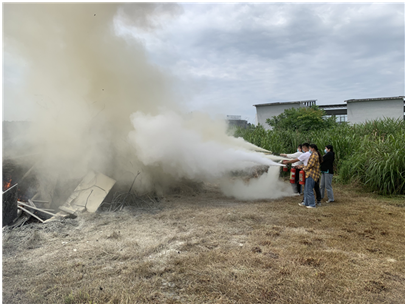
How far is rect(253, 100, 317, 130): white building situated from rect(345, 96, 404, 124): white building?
5.91 metres

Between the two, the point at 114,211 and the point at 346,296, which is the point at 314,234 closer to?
the point at 346,296

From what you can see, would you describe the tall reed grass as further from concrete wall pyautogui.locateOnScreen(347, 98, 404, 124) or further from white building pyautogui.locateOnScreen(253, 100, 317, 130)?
white building pyautogui.locateOnScreen(253, 100, 317, 130)

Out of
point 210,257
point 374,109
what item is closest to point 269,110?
point 374,109

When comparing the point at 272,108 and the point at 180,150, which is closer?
the point at 180,150

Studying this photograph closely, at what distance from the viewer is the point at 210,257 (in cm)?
417

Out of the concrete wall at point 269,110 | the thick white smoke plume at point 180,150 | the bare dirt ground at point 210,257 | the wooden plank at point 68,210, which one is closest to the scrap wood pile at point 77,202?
the wooden plank at point 68,210

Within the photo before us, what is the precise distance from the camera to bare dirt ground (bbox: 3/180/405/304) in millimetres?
3270

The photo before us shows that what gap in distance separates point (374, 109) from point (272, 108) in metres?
12.2

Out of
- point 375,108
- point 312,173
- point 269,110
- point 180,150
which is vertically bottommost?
point 312,173

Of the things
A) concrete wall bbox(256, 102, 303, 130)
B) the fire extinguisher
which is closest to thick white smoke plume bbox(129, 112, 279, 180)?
the fire extinguisher

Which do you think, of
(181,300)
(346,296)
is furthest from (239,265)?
(346,296)

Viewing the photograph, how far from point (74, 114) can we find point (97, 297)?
6794 millimetres

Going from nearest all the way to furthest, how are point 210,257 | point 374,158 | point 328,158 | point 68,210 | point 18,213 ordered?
point 210,257, point 18,213, point 68,210, point 328,158, point 374,158

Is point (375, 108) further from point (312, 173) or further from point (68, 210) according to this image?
point (68, 210)
